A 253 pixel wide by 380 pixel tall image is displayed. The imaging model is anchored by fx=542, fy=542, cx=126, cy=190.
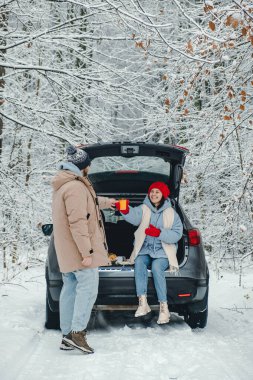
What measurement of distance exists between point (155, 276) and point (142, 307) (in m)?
0.36

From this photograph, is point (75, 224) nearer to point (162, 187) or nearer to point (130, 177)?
point (162, 187)

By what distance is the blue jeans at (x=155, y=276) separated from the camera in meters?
5.81

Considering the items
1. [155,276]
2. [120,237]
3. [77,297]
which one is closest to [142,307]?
[155,276]

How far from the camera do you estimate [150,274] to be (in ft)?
19.5

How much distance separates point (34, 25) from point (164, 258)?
505 cm

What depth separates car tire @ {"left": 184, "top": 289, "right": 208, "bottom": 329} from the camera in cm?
603

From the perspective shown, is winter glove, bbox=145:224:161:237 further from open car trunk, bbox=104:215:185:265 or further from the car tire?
open car trunk, bbox=104:215:185:265

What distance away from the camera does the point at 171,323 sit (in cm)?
652

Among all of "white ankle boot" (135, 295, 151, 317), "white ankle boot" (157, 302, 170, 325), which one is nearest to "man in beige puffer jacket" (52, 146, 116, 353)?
"white ankle boot" (135, 295, 151, 317)

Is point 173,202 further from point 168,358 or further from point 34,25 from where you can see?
point 34,25

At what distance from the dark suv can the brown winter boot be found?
691 mm

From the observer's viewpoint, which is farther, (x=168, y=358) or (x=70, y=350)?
(x=70, y=350)

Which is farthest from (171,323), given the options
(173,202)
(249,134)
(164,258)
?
(249,134)

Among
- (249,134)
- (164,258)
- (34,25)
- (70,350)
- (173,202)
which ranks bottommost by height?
(70,350)
